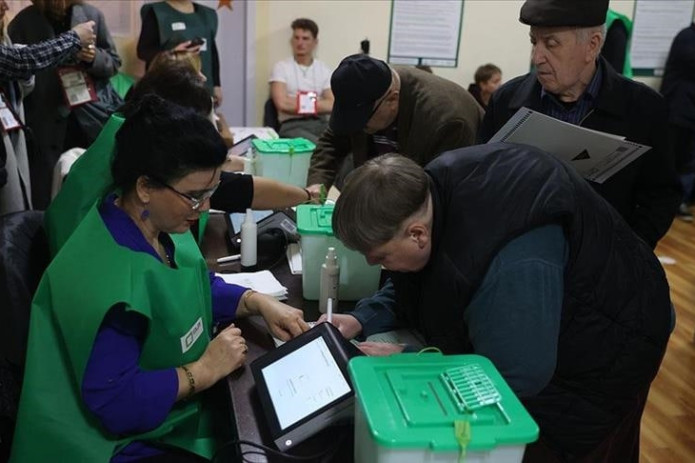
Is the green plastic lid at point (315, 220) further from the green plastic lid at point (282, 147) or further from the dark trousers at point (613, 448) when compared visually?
the green plastic lid at point (282, 147)

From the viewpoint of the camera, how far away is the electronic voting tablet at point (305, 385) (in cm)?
109

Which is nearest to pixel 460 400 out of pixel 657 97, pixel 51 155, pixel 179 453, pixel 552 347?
pixel 552 347

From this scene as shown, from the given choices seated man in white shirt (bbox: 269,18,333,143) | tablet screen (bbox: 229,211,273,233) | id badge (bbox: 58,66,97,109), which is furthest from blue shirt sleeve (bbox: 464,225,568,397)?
seated man in white shirt (bbox: 269,18,333,143)

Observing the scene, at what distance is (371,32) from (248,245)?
358cm

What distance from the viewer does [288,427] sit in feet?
3.59

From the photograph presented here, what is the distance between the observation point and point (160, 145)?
1.27m

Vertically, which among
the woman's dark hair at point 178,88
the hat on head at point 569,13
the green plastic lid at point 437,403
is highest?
the hat on head at point 569,13

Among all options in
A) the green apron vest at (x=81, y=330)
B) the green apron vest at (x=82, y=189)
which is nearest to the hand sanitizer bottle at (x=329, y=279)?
the green apron vest at (x=81, y=330)

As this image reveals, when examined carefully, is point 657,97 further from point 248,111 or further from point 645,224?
point 248,111

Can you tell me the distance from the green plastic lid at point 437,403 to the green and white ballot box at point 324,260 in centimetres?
64

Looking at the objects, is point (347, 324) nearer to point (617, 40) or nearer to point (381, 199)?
point (381, 199)

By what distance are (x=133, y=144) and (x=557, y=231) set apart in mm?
812

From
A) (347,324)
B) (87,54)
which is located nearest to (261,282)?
(347,324)

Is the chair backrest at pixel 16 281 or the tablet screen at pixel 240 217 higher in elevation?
the chair backrest at pixel 16 281
